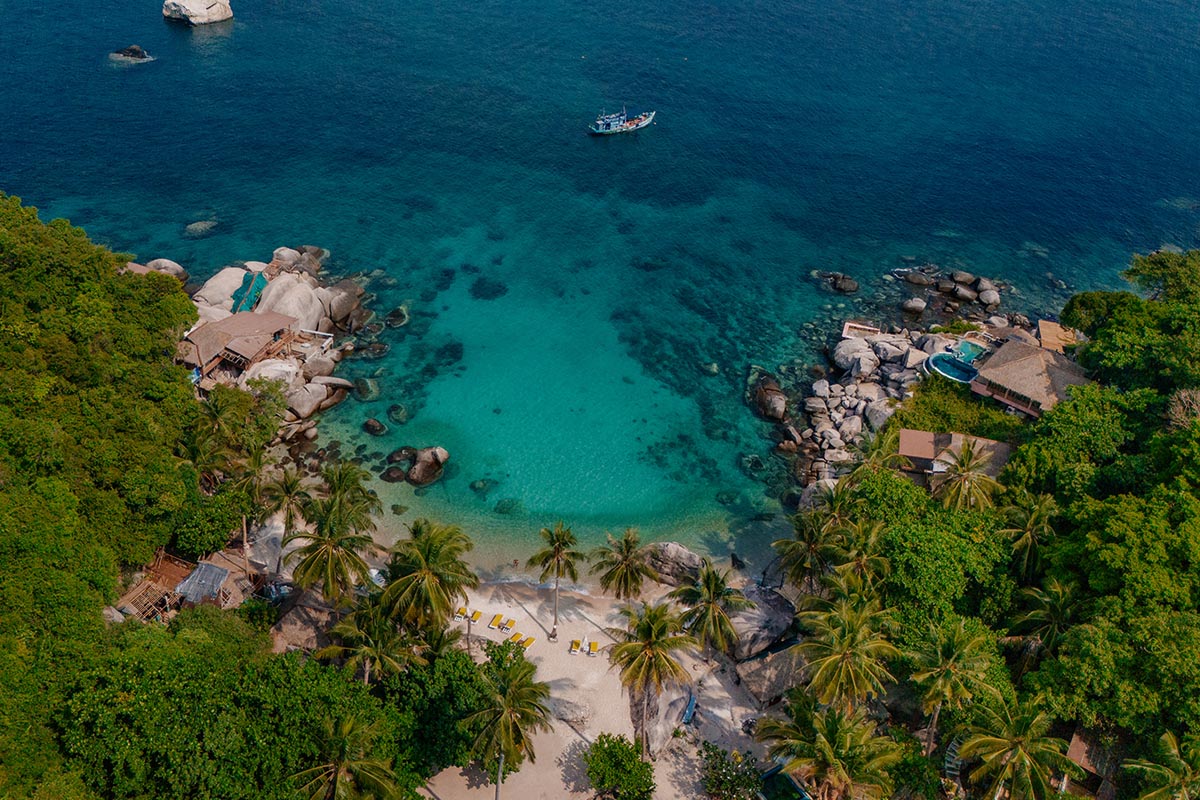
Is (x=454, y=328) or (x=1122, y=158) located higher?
(x=1122, y=158)

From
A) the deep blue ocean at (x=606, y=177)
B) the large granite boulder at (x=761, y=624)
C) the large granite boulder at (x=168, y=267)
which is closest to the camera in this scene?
the large granite boulder at (x=761, y=624)

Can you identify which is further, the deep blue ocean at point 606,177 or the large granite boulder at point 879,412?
the deep blue ocean at point 606,177

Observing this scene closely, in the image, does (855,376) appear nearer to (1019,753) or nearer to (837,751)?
(1019,753)

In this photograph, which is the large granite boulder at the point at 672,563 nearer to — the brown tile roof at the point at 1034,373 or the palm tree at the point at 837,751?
the palm tree at the point at 837,751

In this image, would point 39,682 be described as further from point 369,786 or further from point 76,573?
point 369,786

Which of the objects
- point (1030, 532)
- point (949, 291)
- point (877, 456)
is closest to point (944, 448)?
point (877, 456)

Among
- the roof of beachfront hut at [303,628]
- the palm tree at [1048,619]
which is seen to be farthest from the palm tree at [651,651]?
the palm tree at [1048,619]

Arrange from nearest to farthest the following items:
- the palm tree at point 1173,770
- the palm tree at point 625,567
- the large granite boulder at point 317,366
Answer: the palm tree at point 1173,770 → the palm tree at point 625,567 → the large granite boulder at point 317,366

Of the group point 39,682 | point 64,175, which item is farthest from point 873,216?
point 64,175

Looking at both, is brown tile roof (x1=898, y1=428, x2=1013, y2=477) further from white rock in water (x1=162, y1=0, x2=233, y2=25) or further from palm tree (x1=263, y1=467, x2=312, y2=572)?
white rock in water (x1=162, y1=0, x2=233, y2=25)
